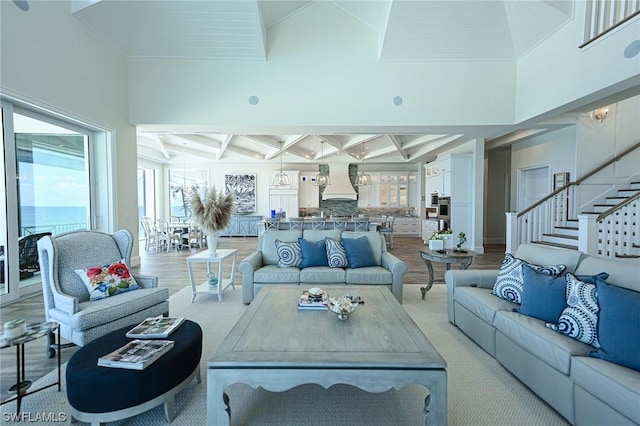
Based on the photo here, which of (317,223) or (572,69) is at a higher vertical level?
(572,69)

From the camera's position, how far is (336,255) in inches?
149

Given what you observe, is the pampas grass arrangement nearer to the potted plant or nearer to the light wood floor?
the potted plant

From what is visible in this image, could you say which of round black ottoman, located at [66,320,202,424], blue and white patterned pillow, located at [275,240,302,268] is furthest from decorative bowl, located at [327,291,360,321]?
blue and white patterned pillow, located at [275,240,302,268]

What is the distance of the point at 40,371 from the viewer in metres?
2.26

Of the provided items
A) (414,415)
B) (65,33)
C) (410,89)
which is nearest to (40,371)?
(414,415)

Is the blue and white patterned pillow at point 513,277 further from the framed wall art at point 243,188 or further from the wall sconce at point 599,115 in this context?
the framed wall art at point 243,188

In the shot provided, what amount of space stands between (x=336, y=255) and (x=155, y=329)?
2.27m

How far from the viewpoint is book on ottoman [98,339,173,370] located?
160 cm

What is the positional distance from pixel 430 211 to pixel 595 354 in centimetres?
776

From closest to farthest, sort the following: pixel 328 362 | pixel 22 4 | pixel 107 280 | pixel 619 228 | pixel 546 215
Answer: pixel 328 362, pixel 107 280, pixel 22 4, pixel 619 228, pixel 546 215

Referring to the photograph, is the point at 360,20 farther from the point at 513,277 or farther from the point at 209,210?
the point at 513,277

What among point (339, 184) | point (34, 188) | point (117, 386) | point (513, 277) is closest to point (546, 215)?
point (513, 277)

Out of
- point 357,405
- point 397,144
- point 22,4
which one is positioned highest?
point 22,4

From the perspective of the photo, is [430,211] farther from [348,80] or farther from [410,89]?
[348,80]
